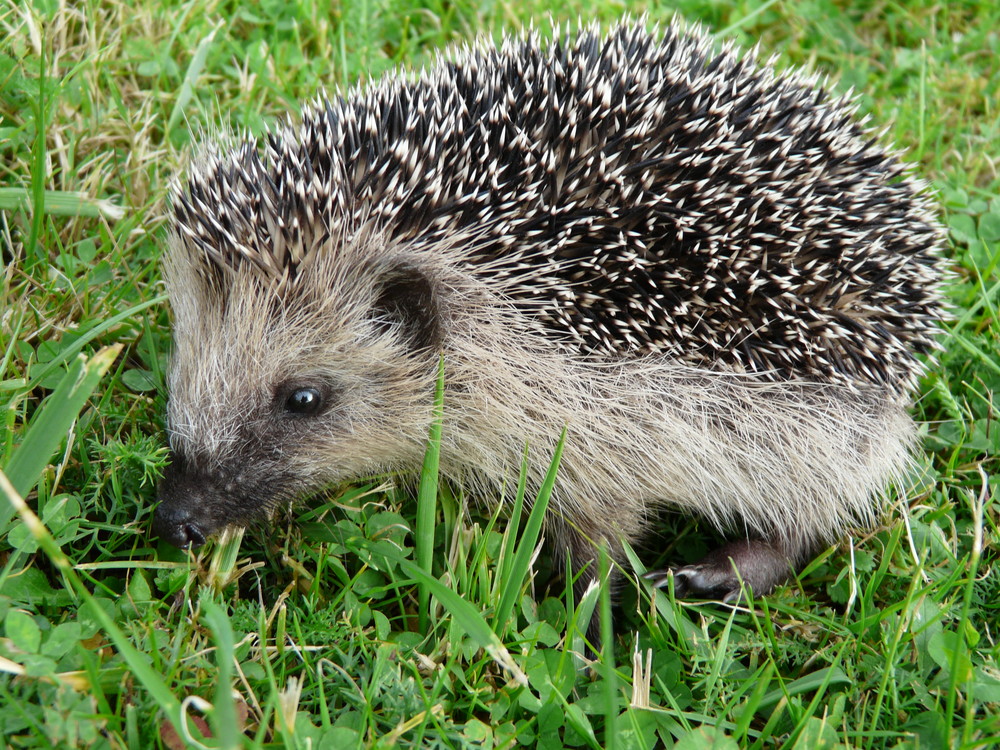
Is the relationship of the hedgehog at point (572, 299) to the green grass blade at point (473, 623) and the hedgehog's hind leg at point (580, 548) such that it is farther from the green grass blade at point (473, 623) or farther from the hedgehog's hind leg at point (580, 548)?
the green grass blade at point (473, 623)

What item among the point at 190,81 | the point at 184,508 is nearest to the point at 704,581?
the point at 184,508

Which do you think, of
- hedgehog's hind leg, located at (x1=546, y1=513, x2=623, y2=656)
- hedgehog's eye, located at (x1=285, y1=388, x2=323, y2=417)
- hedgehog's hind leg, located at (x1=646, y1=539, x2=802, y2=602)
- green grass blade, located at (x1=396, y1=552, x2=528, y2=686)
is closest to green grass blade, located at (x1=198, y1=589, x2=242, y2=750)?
green grass blade, located at (x1=396, y1=552, x2=528, y2=686)

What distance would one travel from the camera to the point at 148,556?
251 cm

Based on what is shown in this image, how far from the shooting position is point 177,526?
2416 mm

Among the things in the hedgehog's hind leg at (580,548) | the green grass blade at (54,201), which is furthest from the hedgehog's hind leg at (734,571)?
the green grass blade at (54,201)

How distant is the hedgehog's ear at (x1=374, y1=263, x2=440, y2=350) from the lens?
2590 millimetres

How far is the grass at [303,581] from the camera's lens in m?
2.05

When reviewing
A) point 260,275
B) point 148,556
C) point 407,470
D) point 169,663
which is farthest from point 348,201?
point 169,663

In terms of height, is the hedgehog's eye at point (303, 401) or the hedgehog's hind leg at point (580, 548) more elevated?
the hedgehog's eye at point (303, 401)

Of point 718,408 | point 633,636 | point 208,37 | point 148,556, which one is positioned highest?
point 208,37

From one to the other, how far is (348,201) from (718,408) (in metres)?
1.31

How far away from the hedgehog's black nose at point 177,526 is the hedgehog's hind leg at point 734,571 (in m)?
1.33

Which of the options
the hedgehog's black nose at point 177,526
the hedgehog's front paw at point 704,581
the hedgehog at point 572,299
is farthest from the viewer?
the hedgehog's front paw at point 704,581

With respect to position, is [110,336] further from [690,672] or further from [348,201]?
[690,672]
